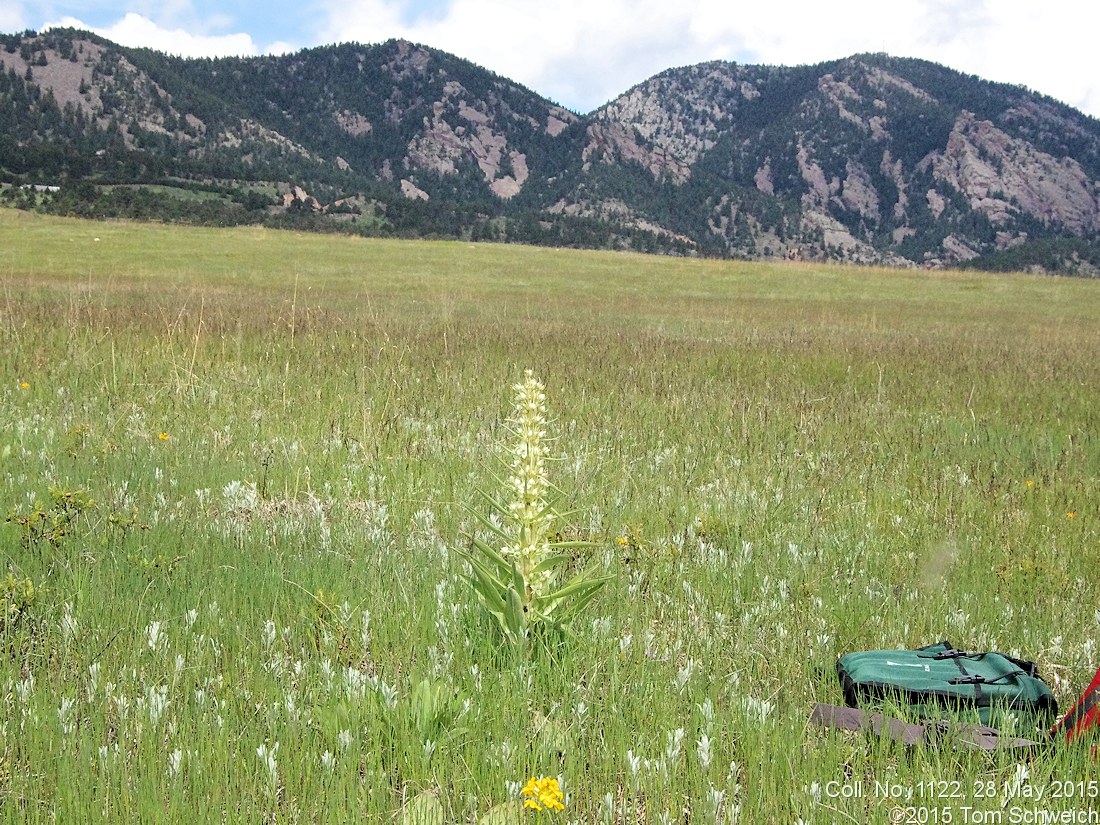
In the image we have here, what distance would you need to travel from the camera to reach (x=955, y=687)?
11.3ft

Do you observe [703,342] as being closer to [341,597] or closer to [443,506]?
[443,506]

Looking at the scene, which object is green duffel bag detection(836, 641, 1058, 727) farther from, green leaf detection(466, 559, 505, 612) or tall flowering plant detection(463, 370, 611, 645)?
green leaf detection(466, 559, 505, 612)

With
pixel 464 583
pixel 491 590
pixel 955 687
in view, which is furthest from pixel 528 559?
pixel 955 687

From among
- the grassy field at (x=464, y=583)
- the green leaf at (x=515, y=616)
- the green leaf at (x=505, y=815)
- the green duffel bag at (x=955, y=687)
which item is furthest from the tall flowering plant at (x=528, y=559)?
the green duffel bag at (x=955, y=687)

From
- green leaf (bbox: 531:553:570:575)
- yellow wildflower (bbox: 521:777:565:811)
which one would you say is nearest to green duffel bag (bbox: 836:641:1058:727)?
green leaf (bbox: 531:553:570:575)

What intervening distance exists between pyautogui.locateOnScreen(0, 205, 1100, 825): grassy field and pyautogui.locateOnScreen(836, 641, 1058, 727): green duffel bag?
0.18 m

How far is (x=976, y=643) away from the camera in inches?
172

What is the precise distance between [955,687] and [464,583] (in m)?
2.40

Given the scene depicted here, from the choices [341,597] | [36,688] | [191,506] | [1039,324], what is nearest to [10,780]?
[36,688]

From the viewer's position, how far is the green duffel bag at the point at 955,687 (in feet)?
11.1

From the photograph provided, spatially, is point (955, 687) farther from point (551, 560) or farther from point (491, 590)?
point (491, 590)

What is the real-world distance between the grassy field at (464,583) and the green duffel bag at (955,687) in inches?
7.0

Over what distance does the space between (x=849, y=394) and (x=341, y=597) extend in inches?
385

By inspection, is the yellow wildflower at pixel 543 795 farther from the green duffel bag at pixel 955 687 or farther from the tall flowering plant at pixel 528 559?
the green duffel bag at pixel 955 687
